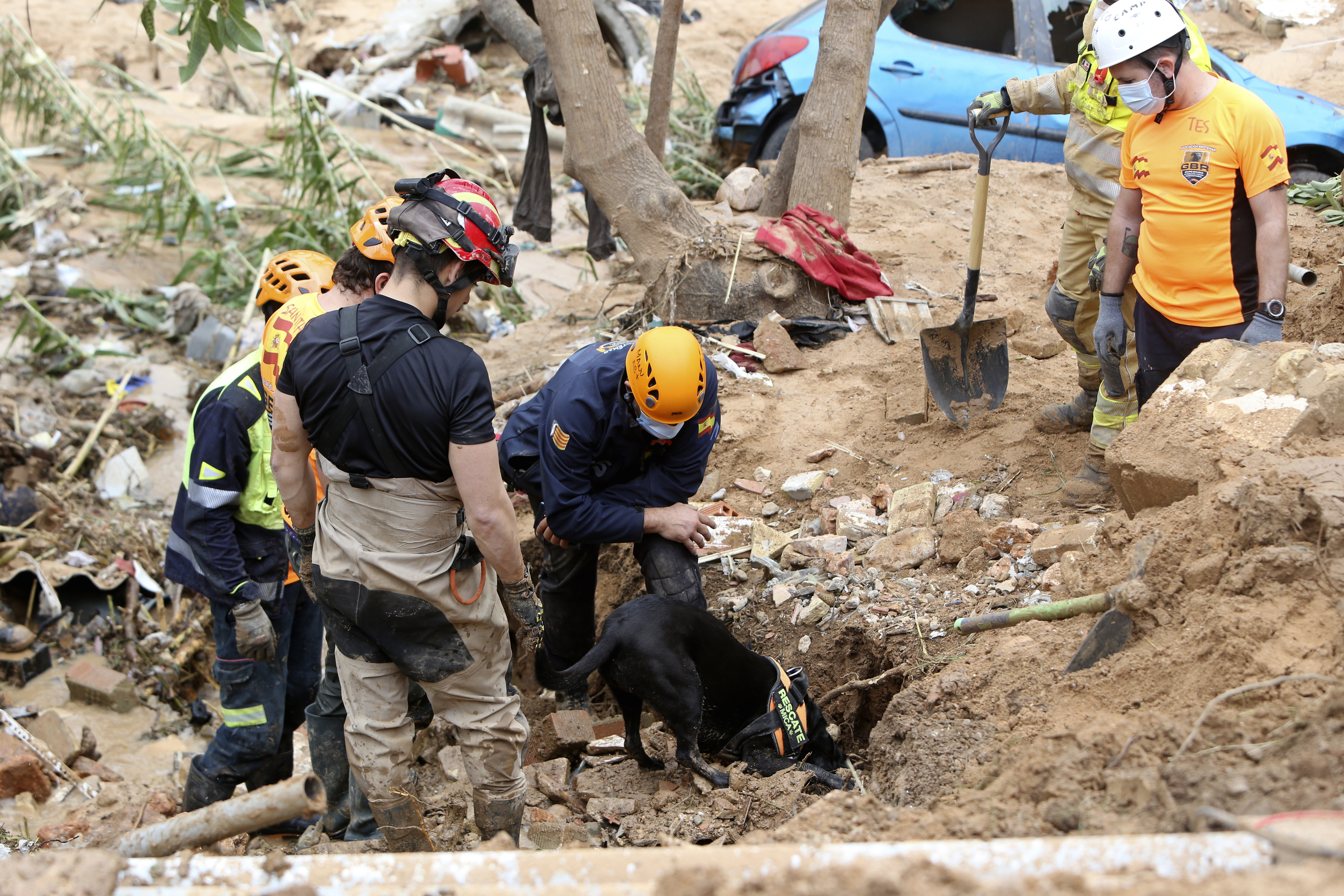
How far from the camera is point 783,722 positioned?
3.49 meters

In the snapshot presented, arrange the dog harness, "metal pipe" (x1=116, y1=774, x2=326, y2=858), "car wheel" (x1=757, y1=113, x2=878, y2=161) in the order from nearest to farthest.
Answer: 1. "metal pipe" (x1=116, y1=774, x2=326, y2=858)
2. the dog harness
3. "car wheel" (x1=757, y1=113, x2=878, y2=161)

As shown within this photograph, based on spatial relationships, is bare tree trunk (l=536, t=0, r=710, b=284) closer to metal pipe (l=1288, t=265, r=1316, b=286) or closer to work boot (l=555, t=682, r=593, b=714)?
work boot (l=555, t=682, r=593, b=714)

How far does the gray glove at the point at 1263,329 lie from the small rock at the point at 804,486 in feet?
6.67

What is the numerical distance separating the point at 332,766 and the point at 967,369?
138 inches

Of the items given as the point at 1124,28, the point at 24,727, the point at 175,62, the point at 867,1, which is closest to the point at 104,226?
the point at 175,62

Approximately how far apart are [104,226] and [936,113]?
8.05 metres

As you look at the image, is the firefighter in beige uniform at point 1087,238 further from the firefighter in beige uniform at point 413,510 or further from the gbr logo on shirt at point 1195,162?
the firefighter in beige uniform at point 413,510

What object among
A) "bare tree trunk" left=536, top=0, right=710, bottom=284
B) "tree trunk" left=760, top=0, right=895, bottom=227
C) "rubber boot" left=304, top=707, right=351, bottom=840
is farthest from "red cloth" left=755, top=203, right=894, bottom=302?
"rubber boot" left=304, top=707, right=351, bottom=840

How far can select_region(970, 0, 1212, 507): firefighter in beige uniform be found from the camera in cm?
421

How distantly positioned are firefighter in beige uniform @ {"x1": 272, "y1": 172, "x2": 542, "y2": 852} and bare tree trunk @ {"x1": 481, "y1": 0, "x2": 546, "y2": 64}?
3689 mm

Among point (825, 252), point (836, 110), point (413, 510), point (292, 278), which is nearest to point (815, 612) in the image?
point (413, 510)

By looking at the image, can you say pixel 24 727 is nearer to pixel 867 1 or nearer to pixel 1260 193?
pixel 1260 193

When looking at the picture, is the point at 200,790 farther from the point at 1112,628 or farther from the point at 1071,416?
the point at 1071,416

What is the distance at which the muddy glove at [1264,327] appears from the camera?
3.35m
